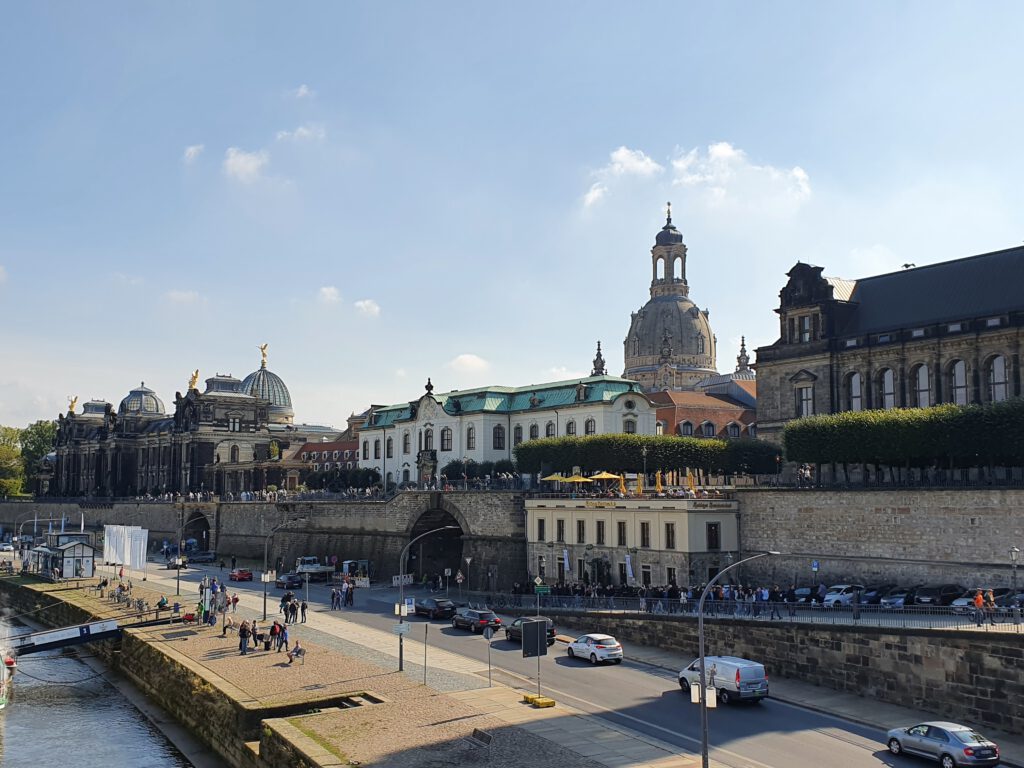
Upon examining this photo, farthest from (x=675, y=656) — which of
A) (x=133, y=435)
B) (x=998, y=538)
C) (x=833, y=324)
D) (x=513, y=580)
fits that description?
(x=133, y=435)

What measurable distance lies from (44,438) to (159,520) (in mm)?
86438

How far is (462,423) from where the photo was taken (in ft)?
278

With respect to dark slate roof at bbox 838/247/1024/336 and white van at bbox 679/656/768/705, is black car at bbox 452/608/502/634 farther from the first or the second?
dark slate roof at bbox 838/247/1024/336

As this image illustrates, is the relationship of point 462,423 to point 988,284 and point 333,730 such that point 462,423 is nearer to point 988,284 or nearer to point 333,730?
point 988,284

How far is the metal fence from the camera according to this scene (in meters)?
31.4

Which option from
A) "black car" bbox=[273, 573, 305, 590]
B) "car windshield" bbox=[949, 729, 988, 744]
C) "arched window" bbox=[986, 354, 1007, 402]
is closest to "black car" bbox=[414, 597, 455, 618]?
"black car" bbox=[273, 573, 305, 590]

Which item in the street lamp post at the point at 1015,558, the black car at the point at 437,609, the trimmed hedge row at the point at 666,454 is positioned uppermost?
the trimmed hedge row at the point at 666,454

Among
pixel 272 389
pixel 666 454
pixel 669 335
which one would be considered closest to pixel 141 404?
pixel 272 389

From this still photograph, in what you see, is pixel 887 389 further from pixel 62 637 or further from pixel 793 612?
pixel 62 637

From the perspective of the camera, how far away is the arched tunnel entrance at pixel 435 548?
71.3 metres

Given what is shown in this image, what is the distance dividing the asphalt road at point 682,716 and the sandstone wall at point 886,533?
8.00 meters

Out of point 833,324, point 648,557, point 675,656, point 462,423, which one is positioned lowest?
point 675,656

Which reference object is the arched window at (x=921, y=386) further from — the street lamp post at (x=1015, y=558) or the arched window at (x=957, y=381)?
the street lamp post at (x=1015, y=558)

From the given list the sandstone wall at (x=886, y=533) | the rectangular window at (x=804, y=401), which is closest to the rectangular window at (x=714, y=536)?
the sandstone wall at (x=886, y=533)
